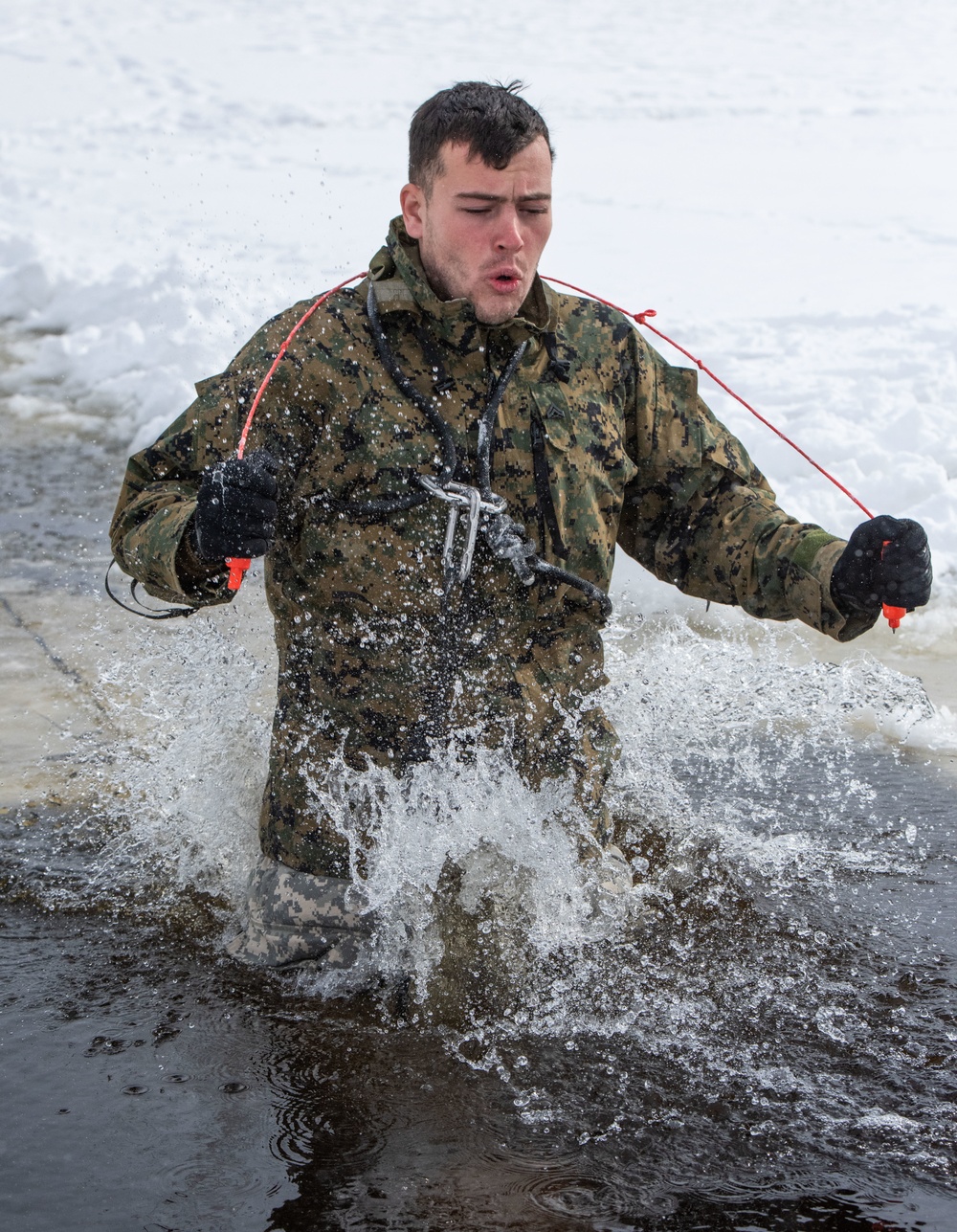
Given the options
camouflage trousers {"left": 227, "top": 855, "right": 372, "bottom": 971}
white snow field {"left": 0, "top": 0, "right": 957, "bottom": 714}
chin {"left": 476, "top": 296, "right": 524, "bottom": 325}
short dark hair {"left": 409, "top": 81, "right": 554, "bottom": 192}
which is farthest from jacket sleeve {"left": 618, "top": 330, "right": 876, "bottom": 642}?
white snow field {"left": 0, "top": 0, "right": 957, "bottom": 714}

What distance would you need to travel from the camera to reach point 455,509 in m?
2.95

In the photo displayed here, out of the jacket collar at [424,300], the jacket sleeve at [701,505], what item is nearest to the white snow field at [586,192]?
the jacket sleeve at [701,505]

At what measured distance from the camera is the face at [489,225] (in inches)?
113

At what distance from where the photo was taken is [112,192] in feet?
40.2

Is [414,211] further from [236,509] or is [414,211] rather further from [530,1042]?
[530,1042]

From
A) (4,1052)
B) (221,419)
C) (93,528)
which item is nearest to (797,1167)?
(4,1052)

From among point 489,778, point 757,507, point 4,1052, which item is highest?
point 757,507

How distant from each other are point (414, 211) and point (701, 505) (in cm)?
92

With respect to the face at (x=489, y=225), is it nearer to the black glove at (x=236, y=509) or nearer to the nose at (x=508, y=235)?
the nose at (x=508, y=235)

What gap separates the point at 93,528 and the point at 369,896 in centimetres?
343

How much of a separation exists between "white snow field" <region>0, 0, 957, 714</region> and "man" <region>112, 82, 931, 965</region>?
76.9 inches

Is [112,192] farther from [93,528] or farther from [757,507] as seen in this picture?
[757,507]

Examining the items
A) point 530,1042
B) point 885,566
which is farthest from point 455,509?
point 530,1042

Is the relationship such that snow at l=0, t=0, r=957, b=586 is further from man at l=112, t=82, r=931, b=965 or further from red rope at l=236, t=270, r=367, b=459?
red rope at l=236, t=270, r=367, b=459
